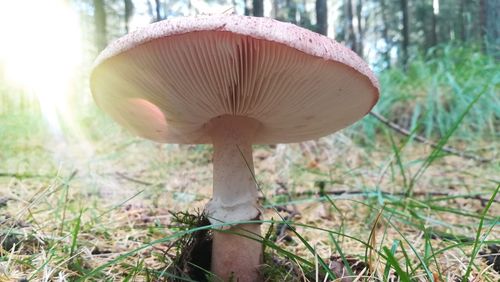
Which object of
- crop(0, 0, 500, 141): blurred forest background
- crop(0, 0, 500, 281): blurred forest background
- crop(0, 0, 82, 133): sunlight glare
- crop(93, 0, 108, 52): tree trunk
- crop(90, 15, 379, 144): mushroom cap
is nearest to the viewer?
crop(90, 15, 379, 144): mushroom cap

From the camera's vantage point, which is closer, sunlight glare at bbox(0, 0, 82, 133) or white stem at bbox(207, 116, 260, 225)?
white stem at bbox(207, 116, 260, 225)

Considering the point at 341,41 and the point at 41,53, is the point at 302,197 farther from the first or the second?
the point at 41,53


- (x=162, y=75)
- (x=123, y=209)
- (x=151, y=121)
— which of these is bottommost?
(x=123, y=209)

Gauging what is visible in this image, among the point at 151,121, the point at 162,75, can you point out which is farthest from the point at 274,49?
the point at 151,121

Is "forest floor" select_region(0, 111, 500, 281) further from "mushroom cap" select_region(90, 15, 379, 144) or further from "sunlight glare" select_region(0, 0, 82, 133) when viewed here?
"sunlight glare" select_region(0, 0, 82, 133)

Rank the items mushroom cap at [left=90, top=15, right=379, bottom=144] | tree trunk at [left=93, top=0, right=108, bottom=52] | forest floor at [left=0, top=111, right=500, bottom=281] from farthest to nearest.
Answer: tree trunk at [left=93, top=0, right=108, bottom=52]
forest floor at [left=0, top=111, right=500, bottom=281]
mushroom cap at [left=90, top=15, right=379, bottom=144]

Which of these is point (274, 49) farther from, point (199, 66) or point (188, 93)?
point (188, 93)

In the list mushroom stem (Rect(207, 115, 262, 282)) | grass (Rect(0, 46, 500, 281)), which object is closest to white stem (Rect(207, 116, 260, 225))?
mushroom stem (Rect(207, 115, 262, 282))
